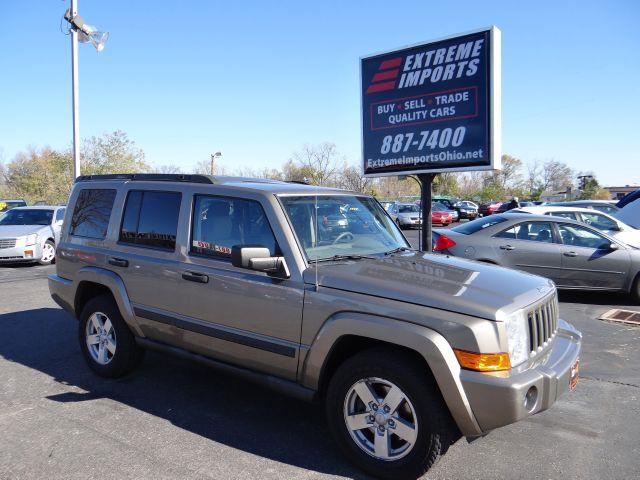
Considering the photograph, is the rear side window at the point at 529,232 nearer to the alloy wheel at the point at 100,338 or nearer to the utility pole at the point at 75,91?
the alloy wheel at the point at 100,338

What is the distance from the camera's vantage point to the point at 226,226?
154 inches

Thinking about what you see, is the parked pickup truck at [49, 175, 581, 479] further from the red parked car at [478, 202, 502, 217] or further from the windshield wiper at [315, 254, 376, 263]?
the red parked car at [478, 202, 502, 217]

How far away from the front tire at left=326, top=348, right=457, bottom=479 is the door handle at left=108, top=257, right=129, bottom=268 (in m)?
2.24

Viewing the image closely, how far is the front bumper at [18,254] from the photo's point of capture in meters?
12.3

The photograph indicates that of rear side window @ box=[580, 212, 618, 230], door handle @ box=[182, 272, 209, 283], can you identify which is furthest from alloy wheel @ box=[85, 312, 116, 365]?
rear side window @ box=[580, 212, 618, 230]

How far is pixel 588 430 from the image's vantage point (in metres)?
3.73

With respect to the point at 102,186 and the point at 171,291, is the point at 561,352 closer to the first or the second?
→ the point at 171,291

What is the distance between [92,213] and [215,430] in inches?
99.7

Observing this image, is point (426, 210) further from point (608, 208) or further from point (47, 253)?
point (608, 208)

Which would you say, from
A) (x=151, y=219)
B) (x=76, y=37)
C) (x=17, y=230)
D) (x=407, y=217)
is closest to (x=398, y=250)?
(x=151, y=219)

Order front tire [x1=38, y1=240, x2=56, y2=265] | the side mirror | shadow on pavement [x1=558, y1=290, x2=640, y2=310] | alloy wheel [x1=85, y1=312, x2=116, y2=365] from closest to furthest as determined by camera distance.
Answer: the side mirror
alloy wheel [x1=85, y1=312, x2=116, y2=365]
shadow on pavement [x1=558, y1=290, x2=640, y2=310]
front tire [x1=38, y1=240, x2=56, y2=265]

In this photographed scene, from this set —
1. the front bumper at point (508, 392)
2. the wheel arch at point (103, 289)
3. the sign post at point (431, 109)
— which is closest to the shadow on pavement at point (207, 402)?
the wheel arch at point (103, 289)

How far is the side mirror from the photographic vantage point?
3334 millimetres

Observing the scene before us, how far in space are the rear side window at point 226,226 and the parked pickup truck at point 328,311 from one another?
1 centimetres
